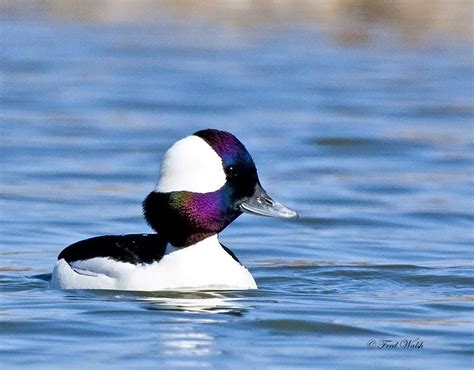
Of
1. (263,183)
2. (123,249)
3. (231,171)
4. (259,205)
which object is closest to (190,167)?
(231,171)

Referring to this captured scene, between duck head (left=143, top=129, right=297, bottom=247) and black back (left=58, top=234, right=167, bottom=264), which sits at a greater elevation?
duck head (left=143, top=129, right=297, bottom=247)

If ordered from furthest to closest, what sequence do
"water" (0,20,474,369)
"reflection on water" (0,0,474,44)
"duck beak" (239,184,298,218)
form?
"reflection on water" (0,0,474,44) < "duck beak" (239,184,298,218) < "water" (0,20,474,369)

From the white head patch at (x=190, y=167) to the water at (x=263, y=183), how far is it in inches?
26.3

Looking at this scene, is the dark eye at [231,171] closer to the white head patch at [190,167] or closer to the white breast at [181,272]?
the white head patch at [190,167]

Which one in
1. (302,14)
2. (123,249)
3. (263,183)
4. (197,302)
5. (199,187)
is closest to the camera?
(197,302)

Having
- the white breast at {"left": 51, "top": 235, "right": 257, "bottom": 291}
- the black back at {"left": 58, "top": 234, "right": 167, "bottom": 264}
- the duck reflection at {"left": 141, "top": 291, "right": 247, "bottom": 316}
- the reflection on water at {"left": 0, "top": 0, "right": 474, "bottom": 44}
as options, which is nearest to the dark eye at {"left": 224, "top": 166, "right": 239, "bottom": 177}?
the white breast at {"left": 51, "top": 235, "right": 257, "bottom": 291}

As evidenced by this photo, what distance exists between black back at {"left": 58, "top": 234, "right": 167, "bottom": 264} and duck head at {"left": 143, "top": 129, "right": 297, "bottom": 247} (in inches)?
5.1

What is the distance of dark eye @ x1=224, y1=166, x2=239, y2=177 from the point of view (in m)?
10.7

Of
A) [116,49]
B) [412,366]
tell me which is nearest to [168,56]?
[116,49]

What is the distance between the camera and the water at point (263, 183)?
32.0 feet

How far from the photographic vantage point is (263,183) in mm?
16734

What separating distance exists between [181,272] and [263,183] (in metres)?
6.15

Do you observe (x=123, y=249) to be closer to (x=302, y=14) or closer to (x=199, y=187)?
(x=199, y=187)

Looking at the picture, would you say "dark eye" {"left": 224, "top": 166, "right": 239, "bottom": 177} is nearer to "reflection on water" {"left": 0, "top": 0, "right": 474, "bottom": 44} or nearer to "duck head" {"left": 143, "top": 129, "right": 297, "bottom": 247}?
"duck head" {"left": 143, "top": 129, "right": 297, "bottom": 247}
